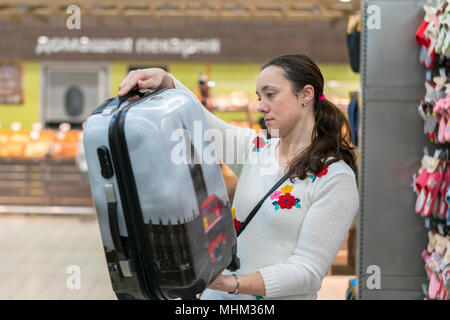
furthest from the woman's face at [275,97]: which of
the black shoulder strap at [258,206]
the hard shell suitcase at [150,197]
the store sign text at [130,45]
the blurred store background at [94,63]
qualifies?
the store sign text at [130,45]

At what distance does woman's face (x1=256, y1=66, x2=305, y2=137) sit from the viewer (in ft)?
4.62

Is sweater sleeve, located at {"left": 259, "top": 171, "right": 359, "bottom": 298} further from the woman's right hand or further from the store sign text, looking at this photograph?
the store sign text

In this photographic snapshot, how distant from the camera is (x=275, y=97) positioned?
1413mm

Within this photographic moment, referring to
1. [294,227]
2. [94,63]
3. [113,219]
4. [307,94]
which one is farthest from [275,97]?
[94,63]

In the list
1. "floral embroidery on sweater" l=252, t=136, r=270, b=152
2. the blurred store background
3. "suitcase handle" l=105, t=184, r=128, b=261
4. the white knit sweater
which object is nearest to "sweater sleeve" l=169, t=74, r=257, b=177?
"floral embroidery on sweater" l=252, t=136, r=270, b=152

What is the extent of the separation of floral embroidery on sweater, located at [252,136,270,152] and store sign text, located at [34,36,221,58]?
331 inches

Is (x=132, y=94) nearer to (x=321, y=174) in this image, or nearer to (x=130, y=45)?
(x=321, y=174)

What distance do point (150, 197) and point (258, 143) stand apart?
0.71 meters

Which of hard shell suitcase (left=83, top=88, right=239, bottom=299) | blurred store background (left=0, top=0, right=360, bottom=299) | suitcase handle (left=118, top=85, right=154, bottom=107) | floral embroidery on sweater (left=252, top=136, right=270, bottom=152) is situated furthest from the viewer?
blurred store background (left=0, top=0, right=360, bottom=299)

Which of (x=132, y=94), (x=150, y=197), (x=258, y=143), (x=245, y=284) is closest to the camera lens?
(x=150, y=197)

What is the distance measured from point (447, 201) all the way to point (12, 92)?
9.31 metres

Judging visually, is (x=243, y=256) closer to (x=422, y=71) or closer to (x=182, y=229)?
(x=182, y=229)

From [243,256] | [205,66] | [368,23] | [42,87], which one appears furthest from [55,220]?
[243,256]

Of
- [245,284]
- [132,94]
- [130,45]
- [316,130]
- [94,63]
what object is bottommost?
[94,63]
